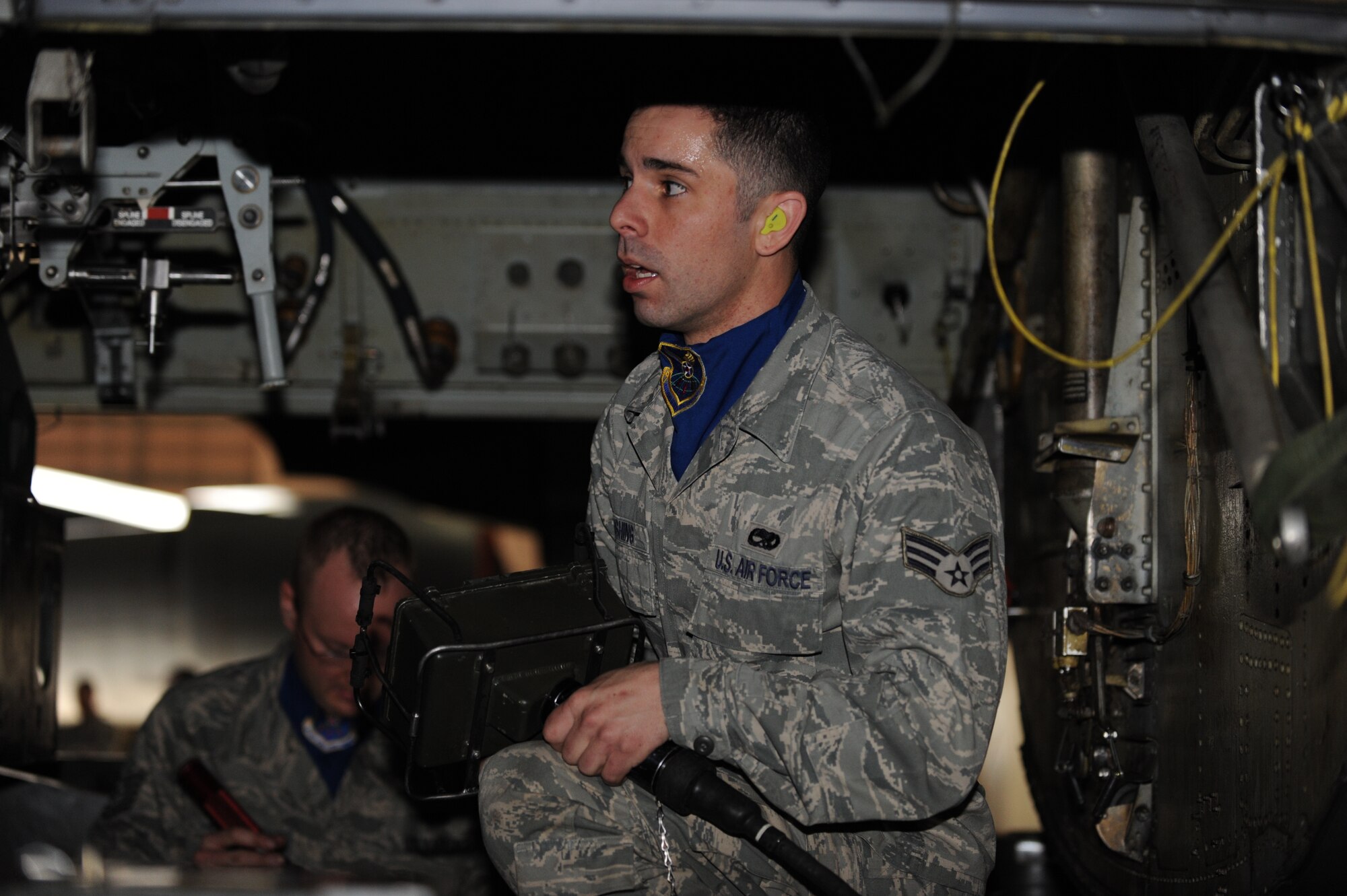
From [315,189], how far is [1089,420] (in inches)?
94.3

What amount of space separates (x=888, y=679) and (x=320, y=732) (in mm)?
2169

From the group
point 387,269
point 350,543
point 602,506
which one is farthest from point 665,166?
point 387,269

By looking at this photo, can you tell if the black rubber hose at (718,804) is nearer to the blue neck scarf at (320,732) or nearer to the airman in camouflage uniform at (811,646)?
the airman in camouflage uniform at (811,646)

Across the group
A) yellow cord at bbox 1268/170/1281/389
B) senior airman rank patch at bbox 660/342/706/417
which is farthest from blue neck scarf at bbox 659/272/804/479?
yellow cord at bbox 1268/170/1281/389

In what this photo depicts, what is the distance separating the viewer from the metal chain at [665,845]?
2.01m

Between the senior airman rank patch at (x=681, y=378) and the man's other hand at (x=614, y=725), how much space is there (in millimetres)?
557

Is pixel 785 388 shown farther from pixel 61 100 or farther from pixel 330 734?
pixel 330 734

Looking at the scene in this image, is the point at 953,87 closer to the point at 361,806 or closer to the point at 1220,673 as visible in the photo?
the point at 1220,673

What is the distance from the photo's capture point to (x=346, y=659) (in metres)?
3.32

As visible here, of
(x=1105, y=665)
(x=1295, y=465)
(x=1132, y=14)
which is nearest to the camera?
(x=1295, y=465)

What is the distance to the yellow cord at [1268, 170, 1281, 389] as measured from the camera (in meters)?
1.63

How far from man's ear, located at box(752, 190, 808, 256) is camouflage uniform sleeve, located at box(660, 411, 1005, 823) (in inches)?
17.7

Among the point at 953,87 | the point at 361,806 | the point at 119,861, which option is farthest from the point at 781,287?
the point at 119,861

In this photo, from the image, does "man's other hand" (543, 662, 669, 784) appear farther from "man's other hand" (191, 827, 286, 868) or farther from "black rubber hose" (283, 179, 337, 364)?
"black rubber hose" (283, 179, 337, 364)
